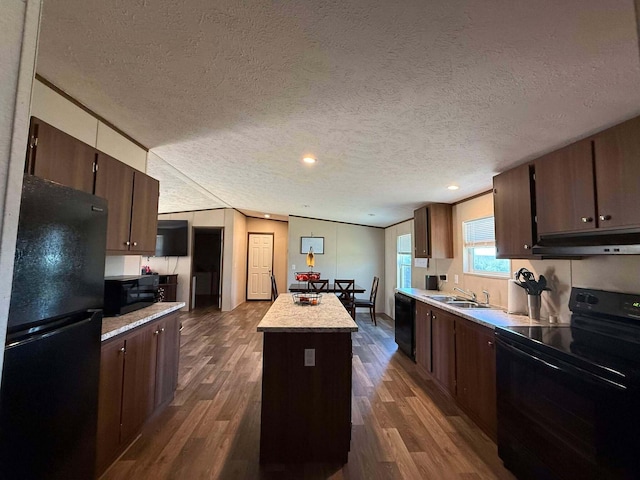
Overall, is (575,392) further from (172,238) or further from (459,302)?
(172,238)

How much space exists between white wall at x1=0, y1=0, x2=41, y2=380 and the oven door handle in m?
2.07

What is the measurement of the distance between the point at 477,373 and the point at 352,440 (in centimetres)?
112

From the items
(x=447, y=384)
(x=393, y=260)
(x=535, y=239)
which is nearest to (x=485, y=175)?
(x=535, y=239)

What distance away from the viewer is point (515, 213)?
7.88 ft

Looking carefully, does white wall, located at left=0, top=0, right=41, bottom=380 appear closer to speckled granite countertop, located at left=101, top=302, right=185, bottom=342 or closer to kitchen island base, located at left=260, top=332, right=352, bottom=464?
speckled granite countertop, located at left=101, top=302, right=185, bottom=342

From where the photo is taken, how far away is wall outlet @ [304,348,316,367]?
1951mm

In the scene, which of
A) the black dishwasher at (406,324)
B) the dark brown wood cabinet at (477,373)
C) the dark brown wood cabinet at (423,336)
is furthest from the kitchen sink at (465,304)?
the black dishwasher at (406,324)

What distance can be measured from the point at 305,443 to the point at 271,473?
262 millimetres

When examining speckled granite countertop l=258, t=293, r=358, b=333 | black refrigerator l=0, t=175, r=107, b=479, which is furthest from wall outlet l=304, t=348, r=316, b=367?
black refrigerator l=0, t=175, r=107, b=479

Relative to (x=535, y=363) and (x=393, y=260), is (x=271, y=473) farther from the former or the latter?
(x=393, y=260)

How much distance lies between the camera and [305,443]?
192 cm

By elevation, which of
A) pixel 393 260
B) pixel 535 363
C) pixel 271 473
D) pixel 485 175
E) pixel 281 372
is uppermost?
pixel 485 175

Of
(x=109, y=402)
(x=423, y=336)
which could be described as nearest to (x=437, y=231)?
(x=423, y=336)

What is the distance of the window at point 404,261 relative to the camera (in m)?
5.70
